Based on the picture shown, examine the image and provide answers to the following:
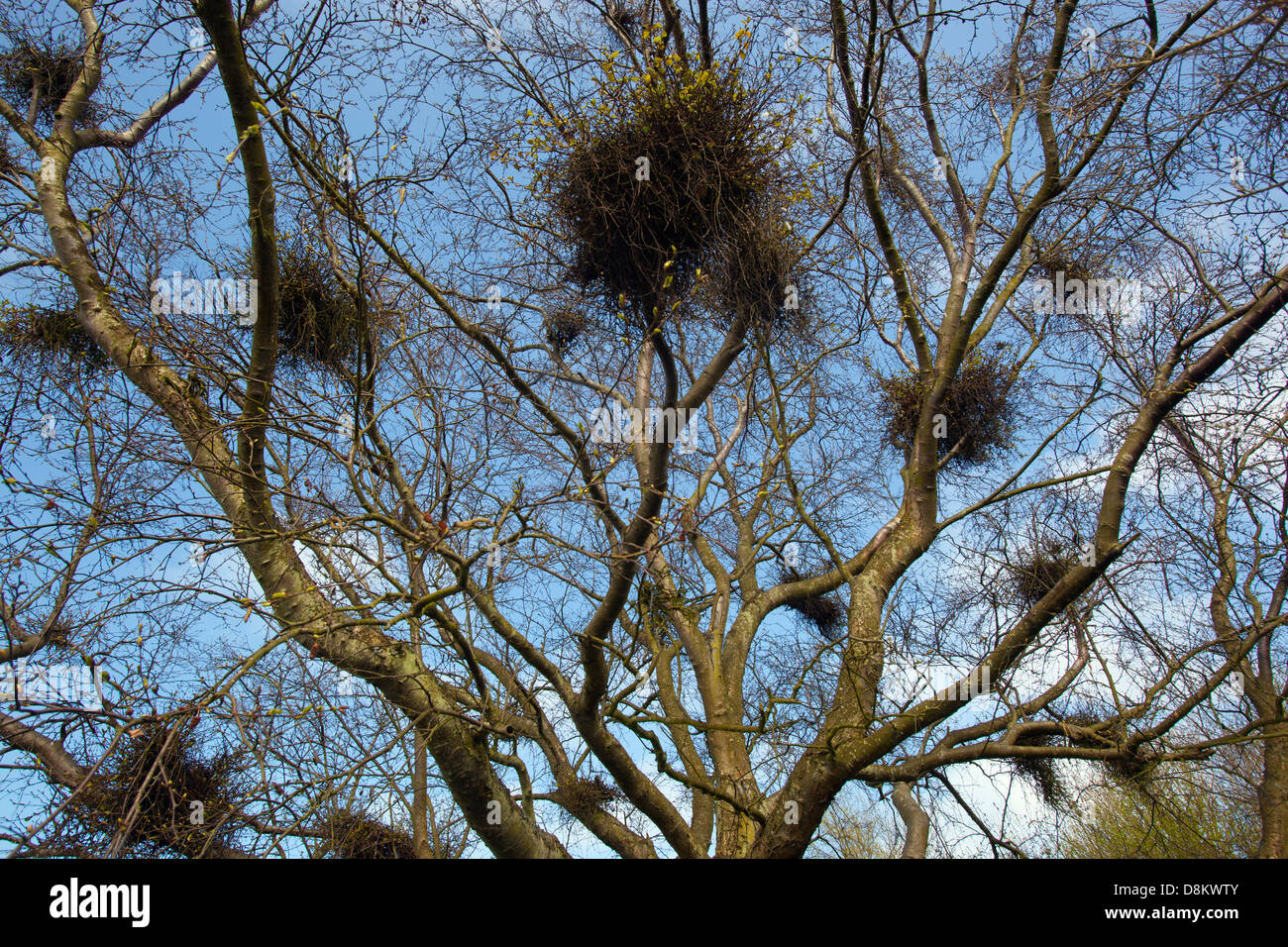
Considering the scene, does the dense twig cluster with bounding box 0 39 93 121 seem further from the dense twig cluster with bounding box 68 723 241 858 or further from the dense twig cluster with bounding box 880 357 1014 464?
the dense twig cluster with bounding box 880 357 1014 464

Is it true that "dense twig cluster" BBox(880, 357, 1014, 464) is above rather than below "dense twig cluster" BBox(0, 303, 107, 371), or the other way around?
below

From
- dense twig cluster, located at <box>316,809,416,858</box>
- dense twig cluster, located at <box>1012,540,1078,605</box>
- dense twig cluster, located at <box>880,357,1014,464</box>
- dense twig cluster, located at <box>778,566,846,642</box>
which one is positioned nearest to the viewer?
dense twig cluster, located at <box>316,809,416,858</box>

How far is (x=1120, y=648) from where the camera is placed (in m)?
5.32

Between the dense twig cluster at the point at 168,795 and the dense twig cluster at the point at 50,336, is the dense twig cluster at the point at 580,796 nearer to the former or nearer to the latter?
the dense twig cluster at the point at 168,795

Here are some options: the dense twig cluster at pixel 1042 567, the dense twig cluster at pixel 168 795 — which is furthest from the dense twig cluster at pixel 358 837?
the dense twig cluster at pixel 1042 567

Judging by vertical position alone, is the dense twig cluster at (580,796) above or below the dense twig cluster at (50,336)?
below

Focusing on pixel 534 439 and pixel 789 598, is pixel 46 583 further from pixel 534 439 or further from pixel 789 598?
pixel 789 598

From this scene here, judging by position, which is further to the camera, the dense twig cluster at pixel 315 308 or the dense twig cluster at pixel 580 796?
the dense twig cluster at pixel 580 796

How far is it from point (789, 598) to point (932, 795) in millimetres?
1841

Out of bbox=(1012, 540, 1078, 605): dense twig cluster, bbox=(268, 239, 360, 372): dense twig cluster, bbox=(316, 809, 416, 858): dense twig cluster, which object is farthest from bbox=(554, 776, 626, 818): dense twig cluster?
bbox=(1012, 540, 1078, 605): dense twig cluster

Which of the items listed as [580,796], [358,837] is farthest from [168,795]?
[580,796]

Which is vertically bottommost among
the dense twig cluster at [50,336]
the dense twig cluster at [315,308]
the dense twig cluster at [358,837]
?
the dense twig cluster at [358,837]

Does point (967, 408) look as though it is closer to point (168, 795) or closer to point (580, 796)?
point (580, 796)
